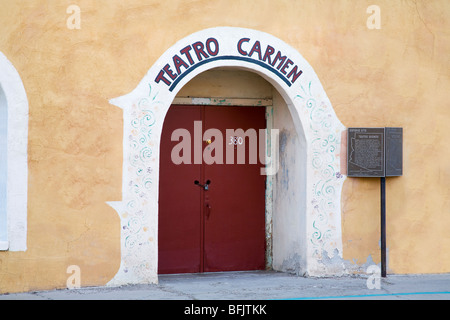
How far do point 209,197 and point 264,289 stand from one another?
1942mm

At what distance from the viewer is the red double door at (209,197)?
10.3 meters

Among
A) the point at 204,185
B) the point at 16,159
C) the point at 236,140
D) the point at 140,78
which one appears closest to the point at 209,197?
the point at 204,185

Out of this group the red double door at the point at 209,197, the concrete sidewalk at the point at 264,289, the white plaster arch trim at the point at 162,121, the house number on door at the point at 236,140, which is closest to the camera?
the concrete sidewalk at the point at 264,289

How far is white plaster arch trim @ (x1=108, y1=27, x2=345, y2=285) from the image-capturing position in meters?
8.96

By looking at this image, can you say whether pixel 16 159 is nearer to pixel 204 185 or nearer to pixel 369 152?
pixel 204 185

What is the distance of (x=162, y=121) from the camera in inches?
360

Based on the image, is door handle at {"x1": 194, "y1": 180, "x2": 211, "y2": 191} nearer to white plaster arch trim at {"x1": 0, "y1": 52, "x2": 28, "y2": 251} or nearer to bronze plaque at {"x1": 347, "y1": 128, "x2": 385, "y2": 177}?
bronze plaque at {"x1": 347, "y1": 128, "x2": 385, "y2": 177}

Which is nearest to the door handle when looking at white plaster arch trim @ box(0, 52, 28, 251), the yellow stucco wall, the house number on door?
the house number on door

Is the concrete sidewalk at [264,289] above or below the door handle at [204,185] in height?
below

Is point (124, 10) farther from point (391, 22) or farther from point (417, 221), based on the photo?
point (417, 221)

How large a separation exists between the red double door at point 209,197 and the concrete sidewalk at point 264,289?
15.1 inches

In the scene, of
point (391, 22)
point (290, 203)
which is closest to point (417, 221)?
point (290, 203)

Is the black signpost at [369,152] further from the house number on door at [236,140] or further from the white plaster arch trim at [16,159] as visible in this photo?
the white plaster arch trim at [16,159]

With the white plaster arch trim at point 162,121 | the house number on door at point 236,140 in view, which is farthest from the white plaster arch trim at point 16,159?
the house number on door at point 236,140
